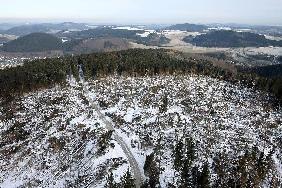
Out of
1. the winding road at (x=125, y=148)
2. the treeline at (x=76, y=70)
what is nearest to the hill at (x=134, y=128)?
the winding road at (x=125, y=148)

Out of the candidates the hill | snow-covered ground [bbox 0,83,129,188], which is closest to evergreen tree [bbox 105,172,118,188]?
the hill

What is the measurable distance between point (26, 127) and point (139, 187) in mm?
43056

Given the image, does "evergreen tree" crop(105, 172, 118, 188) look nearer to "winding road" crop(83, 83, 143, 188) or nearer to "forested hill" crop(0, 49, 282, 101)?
"winding road" crop(83, 83, 143, 188)

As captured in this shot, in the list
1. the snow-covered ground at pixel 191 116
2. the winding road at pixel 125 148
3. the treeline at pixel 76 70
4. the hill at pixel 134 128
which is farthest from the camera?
the treeline at pixel 76 70

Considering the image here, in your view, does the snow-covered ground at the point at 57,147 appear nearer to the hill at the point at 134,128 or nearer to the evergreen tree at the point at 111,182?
the hill at the point at 134,128

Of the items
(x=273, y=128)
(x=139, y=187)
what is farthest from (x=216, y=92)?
(x=139, y=187)

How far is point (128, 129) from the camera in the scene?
3169 inches

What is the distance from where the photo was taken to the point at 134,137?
76.7m

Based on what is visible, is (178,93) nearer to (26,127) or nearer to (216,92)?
(216,92)

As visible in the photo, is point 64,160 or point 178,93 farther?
point 178,93

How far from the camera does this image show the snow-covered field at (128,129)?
68625 mm

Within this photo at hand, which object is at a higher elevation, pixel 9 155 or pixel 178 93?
pixel 178 93

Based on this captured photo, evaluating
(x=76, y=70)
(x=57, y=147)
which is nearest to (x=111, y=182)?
(x=57, y=147)

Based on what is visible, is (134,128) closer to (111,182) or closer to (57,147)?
Answer: (57,147)
